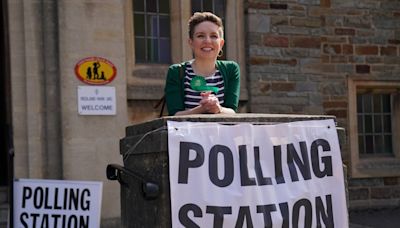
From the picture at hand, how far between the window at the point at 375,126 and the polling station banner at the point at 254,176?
658 cm

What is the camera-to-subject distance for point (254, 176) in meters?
2.61

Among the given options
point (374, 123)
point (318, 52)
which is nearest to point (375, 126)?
point (374, 123)

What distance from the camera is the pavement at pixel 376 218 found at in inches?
305

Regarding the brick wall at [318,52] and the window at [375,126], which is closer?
the brick wall at [318,52]

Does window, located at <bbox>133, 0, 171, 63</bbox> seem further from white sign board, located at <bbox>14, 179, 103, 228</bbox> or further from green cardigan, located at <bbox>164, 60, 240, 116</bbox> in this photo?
green cardigan, located at <bbox>164, 60, 240, 116</bbox>

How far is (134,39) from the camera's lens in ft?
26.0

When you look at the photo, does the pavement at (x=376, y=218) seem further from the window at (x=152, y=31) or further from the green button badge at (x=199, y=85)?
the green button badge at (x=199, y=85)

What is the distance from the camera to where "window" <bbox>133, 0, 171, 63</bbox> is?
7945 millimetres

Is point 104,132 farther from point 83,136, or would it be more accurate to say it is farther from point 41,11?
point 41,11

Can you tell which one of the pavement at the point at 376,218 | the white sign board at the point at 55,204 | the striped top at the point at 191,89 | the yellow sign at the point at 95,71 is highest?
the yellow sign at the point at 95,71

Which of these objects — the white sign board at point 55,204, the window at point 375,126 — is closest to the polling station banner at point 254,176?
the white sign board at point 55,204

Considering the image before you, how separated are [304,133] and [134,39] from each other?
5415 millimetres

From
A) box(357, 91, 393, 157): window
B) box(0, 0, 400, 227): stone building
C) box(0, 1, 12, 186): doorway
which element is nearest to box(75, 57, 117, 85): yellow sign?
box(0, 0, 400, 227): stone building

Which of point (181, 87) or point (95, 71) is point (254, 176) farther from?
point (95, 71)
